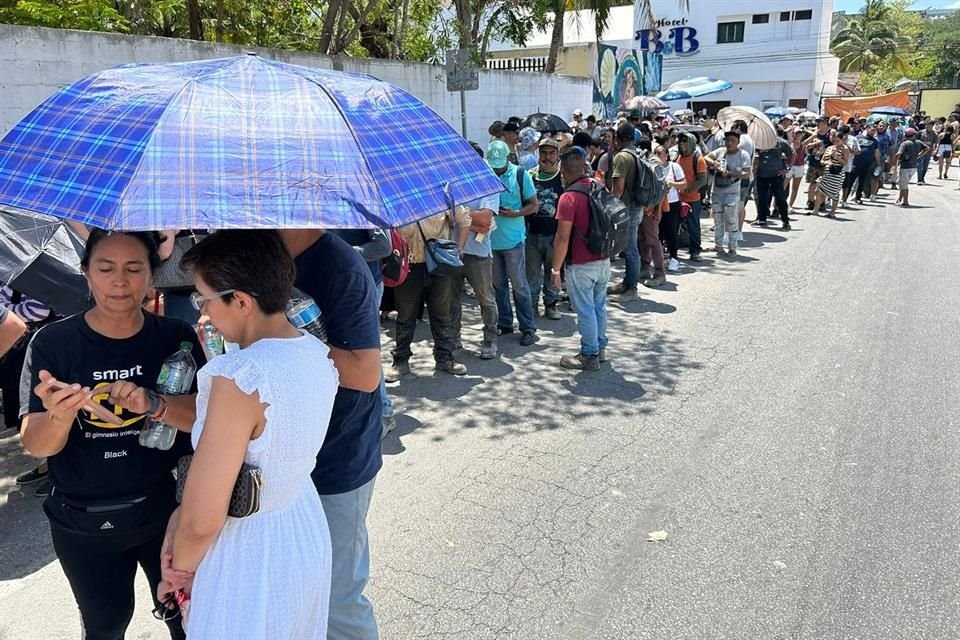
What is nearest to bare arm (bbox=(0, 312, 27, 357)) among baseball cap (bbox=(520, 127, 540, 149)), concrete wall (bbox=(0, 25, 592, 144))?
concrete wall (bbox=(0, 25, 592, 144))

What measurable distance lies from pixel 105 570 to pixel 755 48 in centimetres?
4375

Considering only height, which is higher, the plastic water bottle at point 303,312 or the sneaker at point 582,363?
the plastic water bottle at point 303,312

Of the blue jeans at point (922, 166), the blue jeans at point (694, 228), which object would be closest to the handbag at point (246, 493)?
→ the blue jeans at point (694, 228)

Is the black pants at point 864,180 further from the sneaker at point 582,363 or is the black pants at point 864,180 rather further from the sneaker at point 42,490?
the sneaker at point 42,490

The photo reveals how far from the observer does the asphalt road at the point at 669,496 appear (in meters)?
3.10

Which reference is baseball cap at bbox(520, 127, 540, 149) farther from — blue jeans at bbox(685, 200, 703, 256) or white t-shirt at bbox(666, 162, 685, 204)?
blue jeans at bbox(685, 200, 703, 256)

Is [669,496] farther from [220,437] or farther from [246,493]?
[220,437]

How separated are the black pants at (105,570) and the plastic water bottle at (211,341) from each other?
0.59 meters

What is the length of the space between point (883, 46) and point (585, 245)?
6283cm

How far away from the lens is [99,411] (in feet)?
6.54

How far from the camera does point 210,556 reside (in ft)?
5.75

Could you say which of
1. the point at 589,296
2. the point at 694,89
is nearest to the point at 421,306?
the point at 589,296

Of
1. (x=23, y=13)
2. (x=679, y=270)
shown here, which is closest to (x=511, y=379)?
(x=679, y=270)

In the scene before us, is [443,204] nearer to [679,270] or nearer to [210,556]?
[210,556]
